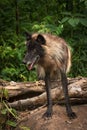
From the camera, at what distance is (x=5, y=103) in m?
6.26

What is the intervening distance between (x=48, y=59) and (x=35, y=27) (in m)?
2.27

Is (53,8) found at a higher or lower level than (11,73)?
higher

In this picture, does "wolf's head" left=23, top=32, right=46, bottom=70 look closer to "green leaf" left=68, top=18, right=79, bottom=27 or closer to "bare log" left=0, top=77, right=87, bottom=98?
"bare log" left=0, top=77, right=87, bottom=98

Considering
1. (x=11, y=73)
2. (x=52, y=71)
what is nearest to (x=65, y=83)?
(x=52, y=71)

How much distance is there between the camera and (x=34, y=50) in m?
5.45

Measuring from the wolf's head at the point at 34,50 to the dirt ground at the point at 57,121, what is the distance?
98 cm

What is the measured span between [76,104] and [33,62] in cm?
144

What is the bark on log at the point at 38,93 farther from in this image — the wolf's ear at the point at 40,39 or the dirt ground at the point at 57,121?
the wolf's ear at the point at 40,39

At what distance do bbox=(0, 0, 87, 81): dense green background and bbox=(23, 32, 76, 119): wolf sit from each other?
1702mm

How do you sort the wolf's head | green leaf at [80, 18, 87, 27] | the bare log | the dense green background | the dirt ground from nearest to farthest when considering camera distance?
1. the wolf's head
2. the dirt ground
3. the bare log
4. green leaf at [80, 18, 87, 27]
5. the dense green background

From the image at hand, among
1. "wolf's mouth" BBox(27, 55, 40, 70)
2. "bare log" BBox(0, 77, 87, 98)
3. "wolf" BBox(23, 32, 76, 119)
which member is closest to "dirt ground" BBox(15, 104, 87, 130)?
"wolf" BBox(23, 32, 76, 119)

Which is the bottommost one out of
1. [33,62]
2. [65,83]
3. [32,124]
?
[32,124]

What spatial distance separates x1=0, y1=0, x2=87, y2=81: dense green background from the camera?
803cm

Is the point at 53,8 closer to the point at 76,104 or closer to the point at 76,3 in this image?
the point at 76,3
